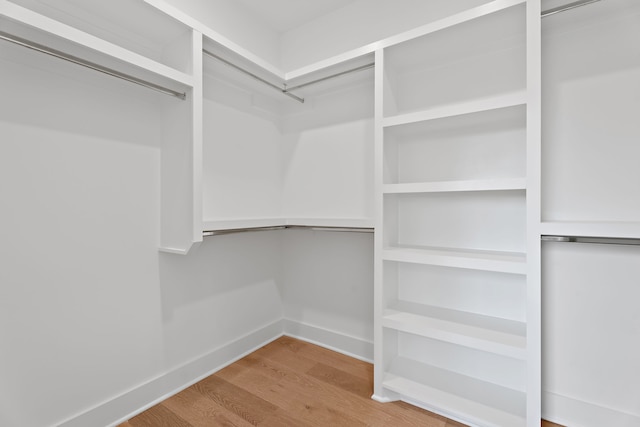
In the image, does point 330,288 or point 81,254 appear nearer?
point 81,254

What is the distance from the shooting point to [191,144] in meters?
1.56

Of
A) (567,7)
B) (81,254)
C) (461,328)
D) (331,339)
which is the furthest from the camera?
(331,339)

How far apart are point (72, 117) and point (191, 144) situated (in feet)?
1.70

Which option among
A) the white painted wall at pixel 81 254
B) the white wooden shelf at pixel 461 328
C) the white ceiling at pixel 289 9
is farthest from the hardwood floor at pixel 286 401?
the white ceiling at pixel 289 9

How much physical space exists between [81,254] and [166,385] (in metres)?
0.90

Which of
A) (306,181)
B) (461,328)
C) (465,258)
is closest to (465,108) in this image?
(465,258)

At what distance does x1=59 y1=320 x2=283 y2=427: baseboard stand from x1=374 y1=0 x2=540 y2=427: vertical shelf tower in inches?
41.5

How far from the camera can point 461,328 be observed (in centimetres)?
154

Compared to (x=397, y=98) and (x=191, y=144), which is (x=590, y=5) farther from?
(x=191, y=144)

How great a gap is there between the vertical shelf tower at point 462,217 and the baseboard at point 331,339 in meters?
0.30

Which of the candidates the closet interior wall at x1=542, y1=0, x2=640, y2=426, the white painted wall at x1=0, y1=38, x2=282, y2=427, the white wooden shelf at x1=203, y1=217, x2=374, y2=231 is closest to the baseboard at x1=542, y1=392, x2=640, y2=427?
the closet interior wall at x1=542, y1=0, x2=640, y2=426

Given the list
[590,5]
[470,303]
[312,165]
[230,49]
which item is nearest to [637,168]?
[590,5]

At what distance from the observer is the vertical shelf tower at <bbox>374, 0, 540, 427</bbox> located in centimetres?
138

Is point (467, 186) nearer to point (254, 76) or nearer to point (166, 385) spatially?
point (254, 76)
